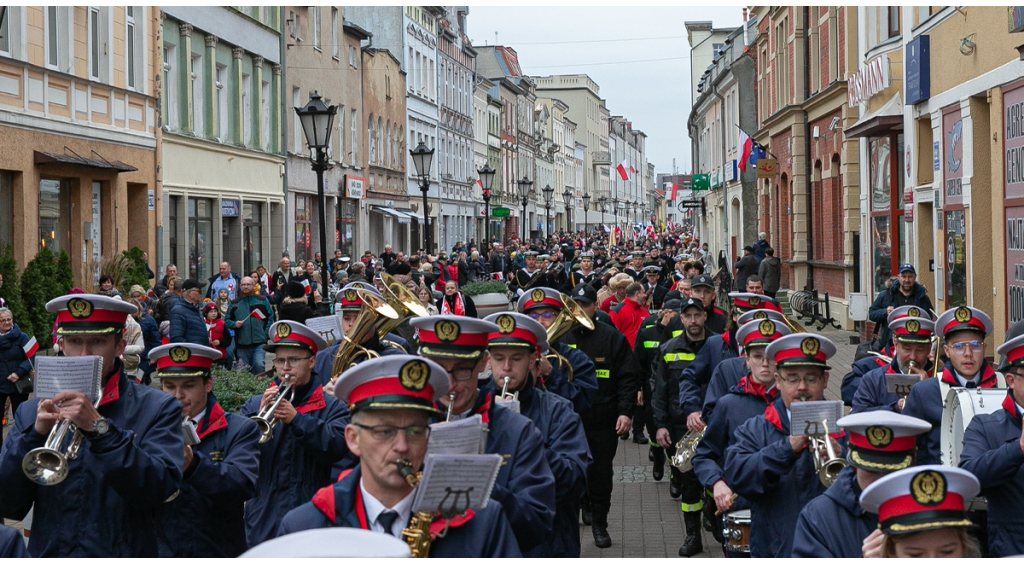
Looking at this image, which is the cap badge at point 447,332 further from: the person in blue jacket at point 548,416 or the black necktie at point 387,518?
the black necktie at point 387,518

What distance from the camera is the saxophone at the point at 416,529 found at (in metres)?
3.52

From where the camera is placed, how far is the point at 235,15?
34812 millimetres

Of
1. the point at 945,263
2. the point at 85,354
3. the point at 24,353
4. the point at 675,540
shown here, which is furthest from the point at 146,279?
the point at 85,354

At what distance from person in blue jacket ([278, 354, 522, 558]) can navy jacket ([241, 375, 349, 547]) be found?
264cm

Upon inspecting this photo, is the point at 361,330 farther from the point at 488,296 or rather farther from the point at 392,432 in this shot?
the point at 488,296

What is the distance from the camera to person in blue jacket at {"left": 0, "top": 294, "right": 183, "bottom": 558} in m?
4.82

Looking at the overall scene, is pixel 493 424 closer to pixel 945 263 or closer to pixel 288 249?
pixel 945 263

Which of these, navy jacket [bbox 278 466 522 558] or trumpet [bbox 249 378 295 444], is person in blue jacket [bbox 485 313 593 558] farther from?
navy jacket [bbox 278 466 522 558]

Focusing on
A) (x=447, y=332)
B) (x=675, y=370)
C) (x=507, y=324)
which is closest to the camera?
(x=447, y=332)

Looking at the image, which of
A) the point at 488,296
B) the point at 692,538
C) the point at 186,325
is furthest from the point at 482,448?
the point at 488,296

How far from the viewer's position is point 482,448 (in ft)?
14.5

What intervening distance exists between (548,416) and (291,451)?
1407 mm

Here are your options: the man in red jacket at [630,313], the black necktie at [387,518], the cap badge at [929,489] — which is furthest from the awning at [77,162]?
the cap badge at [929,489]

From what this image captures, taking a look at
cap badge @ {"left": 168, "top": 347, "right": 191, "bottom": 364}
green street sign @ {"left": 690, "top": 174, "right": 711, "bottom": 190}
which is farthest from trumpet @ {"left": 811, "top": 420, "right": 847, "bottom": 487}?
green street sign @ {"left": 690, "top": 174, "right": 711, "bottom": 190}
